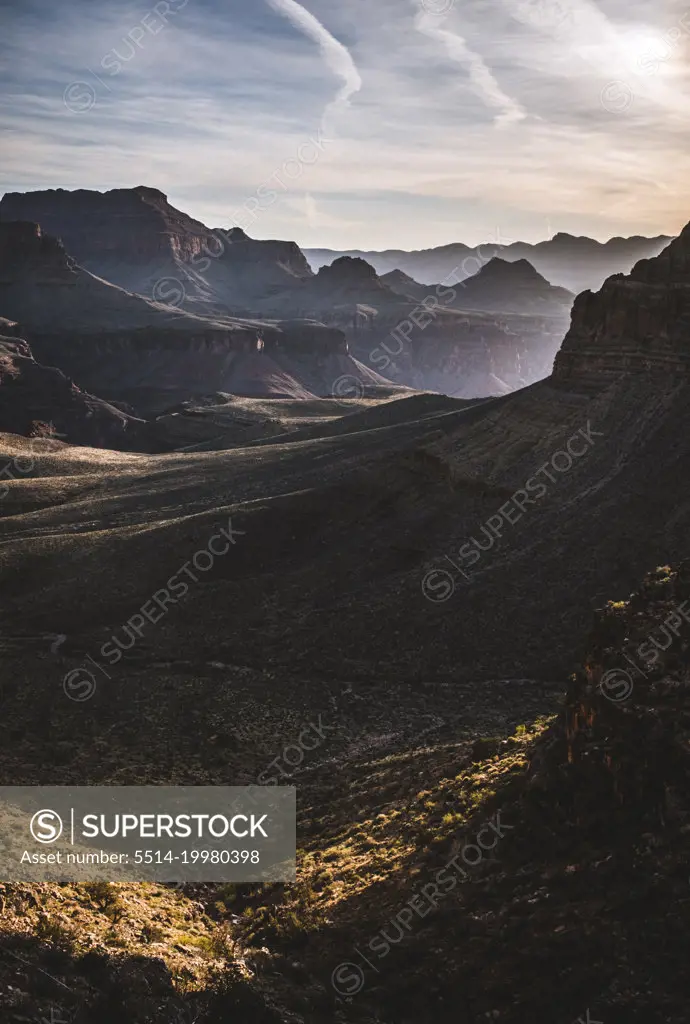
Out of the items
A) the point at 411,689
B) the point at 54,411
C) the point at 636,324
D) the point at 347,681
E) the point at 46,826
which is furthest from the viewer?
the point at 54,411

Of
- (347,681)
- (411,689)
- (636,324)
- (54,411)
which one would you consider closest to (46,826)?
(347,681)

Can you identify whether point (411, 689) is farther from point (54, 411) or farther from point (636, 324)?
point (54, 411)

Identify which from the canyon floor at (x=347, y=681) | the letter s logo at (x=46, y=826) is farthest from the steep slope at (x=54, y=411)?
the letter s logo at (x=46, y=826)

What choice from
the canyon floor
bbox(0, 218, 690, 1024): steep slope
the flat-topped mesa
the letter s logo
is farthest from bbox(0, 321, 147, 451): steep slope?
the letter s logo

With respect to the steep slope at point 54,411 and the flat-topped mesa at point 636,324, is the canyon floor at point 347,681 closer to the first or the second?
the flat-topped mesa at point 636,324

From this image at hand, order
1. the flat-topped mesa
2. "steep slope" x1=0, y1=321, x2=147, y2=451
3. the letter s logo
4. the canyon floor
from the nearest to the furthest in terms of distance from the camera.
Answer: the canyon floor
the letter s logo
the flat-topped mesa
"steep slope" x1=0, y1=321, x2=147, y2=451

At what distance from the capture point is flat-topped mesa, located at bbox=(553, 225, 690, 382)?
2096 inches

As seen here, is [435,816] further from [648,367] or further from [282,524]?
[648,367]

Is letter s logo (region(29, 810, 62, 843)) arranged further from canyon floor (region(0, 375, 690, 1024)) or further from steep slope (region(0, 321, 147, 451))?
steep slope (region(0, 321, 147, 451))

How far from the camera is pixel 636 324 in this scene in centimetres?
5569

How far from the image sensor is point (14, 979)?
14.7 meters

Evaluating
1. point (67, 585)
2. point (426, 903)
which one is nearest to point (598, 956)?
point (426, 903)

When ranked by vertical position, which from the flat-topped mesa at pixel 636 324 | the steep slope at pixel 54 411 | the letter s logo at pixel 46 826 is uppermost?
the flat-topped mesa at pixel 636 324

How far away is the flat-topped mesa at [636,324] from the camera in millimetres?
53250
